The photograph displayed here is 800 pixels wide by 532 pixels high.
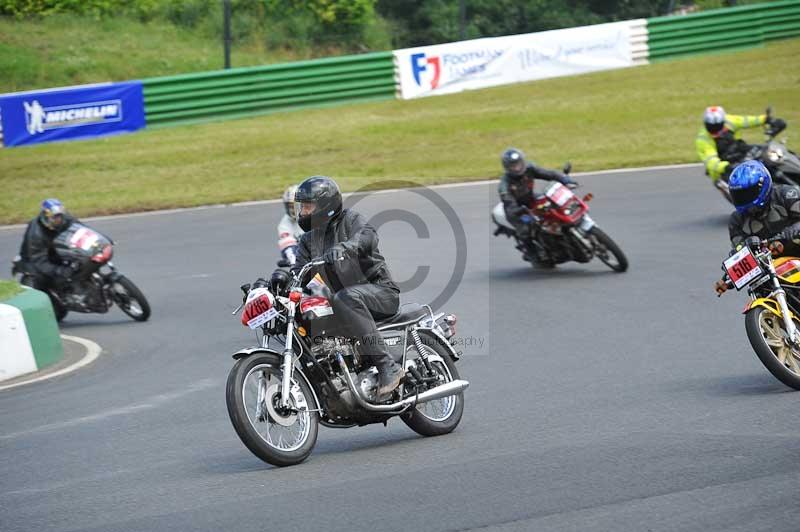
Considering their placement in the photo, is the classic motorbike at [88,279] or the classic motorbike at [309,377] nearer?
the classic motorbike at [309,377]

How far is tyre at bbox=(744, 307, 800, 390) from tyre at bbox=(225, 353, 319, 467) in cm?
304

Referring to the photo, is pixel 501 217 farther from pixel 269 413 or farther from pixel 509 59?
pixel 509 59

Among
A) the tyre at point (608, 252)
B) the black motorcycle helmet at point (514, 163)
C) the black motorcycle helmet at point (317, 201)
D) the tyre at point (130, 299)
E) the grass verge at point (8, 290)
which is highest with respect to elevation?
the black motorcycle helmet at point (317, 201)

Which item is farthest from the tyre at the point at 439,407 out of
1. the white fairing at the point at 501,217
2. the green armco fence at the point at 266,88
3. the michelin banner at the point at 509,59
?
the michelin banner at the point at 509,59

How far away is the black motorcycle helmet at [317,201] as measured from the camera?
7219 millimetres

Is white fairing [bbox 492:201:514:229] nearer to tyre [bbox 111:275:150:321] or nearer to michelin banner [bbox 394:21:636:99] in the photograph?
tyre [bbox 111:275:150:321]

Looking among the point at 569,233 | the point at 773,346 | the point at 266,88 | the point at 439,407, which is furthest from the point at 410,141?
the point at 439,407

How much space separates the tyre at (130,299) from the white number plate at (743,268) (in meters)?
7.75

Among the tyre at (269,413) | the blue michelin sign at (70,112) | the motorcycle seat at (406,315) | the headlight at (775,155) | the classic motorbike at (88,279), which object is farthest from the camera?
the blue michelin sign at (70,112)

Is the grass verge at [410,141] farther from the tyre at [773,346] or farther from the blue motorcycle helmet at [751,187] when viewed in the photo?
the tyre at [773,346]

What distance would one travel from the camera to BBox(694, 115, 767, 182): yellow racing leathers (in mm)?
16797

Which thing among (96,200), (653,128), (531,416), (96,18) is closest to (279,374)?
(531,416)

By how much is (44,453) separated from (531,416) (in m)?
3.28

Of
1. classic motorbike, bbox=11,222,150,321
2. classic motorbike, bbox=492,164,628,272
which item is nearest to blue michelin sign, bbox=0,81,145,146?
classic motorbike, bbox=11,222,150,321
